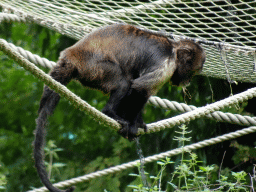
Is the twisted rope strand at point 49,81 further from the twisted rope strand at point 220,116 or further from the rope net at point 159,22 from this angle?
the rope net at point 159,22

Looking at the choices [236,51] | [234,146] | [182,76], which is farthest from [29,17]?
[234,146]

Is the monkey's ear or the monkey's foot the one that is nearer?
the monkey's foot

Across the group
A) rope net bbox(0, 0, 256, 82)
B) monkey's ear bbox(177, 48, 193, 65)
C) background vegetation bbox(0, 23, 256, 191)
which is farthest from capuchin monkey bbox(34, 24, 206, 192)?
background vegetation bbox(0, 23, 256, 191)

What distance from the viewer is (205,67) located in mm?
3885

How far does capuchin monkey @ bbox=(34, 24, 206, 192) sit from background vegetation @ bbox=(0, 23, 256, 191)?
4.24ft

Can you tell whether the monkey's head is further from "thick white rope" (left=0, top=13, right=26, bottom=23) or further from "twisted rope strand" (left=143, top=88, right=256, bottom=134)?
"thick white rope" (left=0, top=13, right=26, bottom=23)

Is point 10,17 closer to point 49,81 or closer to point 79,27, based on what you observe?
point 79,27

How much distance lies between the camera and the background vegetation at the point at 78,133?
4.29 metres

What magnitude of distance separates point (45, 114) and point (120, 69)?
0.73m

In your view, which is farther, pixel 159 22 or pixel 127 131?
pixel 159 22

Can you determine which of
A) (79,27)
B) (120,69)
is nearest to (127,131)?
(120,69)

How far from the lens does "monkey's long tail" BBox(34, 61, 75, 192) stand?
8.05ft

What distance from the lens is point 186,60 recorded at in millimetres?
3346

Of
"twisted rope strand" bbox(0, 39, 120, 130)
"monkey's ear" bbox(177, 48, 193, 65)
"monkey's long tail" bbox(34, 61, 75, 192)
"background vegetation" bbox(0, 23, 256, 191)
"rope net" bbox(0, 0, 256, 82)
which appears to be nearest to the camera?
"twisted rope strand" bbox(0, 39, 120, 130)
